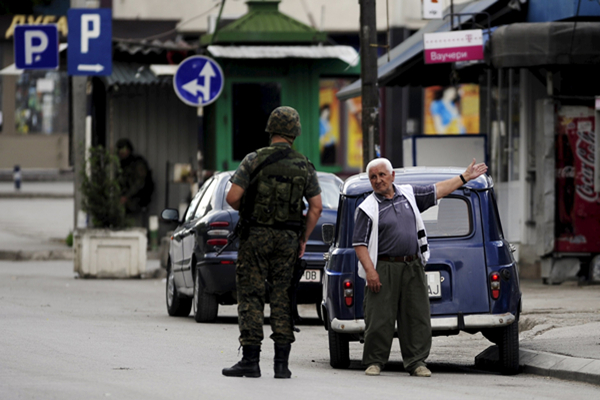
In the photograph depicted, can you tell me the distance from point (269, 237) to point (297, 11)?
2249 cm

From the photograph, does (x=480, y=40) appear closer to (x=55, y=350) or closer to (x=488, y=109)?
(x=488, y=109)

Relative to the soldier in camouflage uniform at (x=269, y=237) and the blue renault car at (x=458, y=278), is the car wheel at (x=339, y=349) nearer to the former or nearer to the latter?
the blue renault car at (x=458, y=278)

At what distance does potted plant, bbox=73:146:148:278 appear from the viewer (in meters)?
19.4

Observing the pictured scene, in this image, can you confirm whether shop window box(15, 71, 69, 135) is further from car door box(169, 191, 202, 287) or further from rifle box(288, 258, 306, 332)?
rifle box(288, 258, 306, 332)

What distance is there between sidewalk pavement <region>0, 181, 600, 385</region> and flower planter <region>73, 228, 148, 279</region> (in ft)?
4.31

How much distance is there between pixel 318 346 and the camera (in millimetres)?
11273

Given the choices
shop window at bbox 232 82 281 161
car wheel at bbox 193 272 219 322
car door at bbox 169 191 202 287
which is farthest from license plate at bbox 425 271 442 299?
shop window at bbox 232 82 281 161

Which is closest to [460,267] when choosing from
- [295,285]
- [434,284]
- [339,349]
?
[434,284]

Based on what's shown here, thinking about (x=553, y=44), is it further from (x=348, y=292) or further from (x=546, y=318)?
(x=348, y=292)

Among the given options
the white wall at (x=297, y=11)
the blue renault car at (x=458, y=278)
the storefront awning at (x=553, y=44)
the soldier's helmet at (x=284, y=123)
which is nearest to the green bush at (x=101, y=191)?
the storefront awning at (x=553, y=44)

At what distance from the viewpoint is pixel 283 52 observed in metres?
23.8

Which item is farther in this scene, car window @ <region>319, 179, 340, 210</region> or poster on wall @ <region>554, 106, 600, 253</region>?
poster on wall @ <region>554, 106, 600, 253</region>

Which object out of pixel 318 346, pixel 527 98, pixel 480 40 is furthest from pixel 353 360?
pixel 527 98

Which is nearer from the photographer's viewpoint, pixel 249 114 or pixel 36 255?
pixel 36 255
